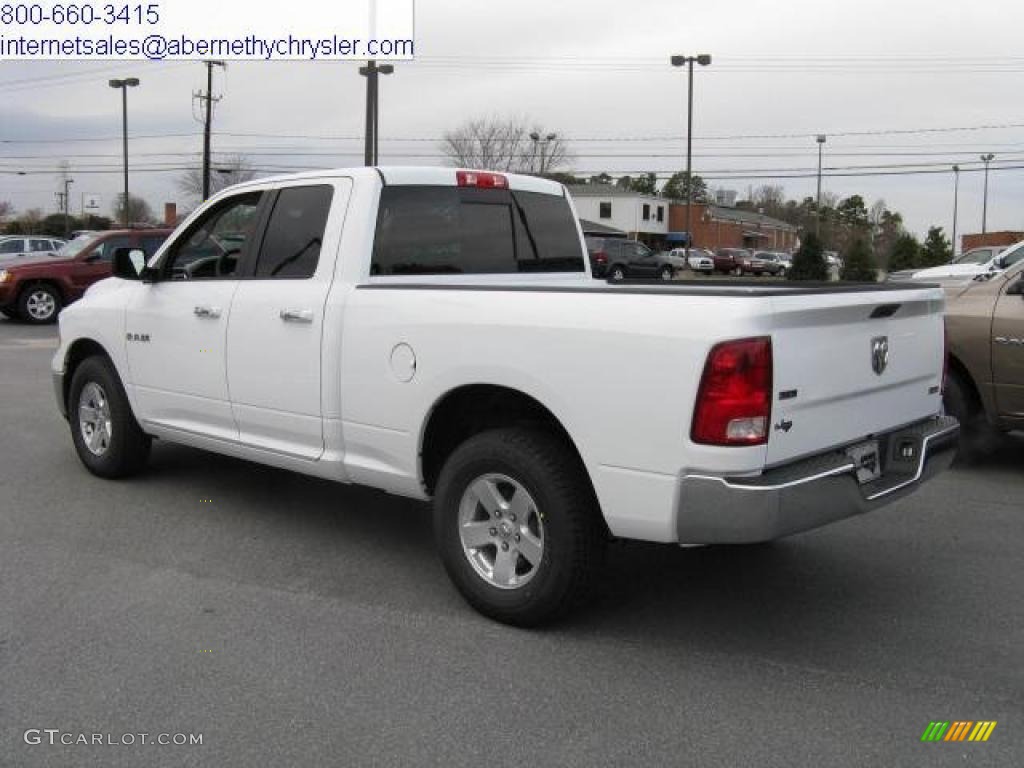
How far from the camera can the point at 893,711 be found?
3.31 meters

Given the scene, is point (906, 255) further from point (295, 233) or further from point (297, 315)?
point (297, 315)

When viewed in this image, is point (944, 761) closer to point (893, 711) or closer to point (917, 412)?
point (893, 711)

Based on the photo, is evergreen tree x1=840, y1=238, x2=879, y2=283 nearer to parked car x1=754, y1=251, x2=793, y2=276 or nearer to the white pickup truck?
parked car x1=754, y1=251, x2=793, y2=276

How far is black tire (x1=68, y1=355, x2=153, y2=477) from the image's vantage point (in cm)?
609

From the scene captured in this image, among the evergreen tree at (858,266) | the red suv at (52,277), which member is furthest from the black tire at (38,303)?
the evergreen tree at (858,266)

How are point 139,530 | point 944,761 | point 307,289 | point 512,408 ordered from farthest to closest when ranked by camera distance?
1. point 139,530
2. point 307,289
3. point 512,408
4. point 944,761

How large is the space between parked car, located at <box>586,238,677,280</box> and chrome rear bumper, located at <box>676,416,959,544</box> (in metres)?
30.7

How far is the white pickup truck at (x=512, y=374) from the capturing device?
11.0 ft

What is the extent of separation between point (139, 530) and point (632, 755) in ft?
11.0

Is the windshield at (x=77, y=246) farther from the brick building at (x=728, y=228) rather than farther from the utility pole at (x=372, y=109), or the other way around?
the brick building at (x=728, y=228)

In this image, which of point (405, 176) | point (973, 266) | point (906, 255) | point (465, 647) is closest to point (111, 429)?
point (405, 176)

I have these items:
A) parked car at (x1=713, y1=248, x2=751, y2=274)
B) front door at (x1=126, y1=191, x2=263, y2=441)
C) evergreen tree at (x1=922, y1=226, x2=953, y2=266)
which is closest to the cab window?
front door at (x1=126, y1=191, x2=263, y2=441)

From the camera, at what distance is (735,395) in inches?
129

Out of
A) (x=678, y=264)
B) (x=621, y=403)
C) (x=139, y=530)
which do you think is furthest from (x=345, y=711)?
(x=678, y=264)
